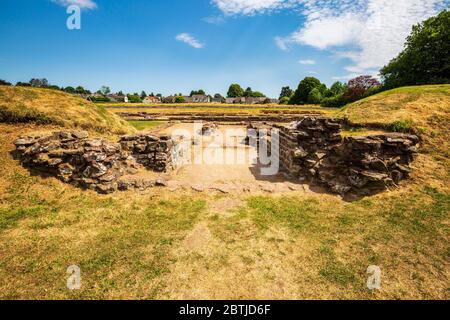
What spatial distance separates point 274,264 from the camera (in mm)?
4969

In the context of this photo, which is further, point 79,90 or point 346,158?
point 79,90

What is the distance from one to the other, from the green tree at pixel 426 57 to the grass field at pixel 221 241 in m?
19.3

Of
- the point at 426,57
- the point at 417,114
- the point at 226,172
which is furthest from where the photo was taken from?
the point at 426,57

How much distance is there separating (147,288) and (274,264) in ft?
8.74

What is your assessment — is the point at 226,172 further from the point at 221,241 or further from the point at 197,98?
the point at 197,98

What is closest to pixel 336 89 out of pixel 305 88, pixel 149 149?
pixel 305 88

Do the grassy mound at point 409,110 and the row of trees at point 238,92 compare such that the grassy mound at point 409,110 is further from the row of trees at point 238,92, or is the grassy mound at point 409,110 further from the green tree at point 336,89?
the row of trees at point 238,92

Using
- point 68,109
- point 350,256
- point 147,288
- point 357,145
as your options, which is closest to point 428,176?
point 357,145

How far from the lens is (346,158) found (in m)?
9.07

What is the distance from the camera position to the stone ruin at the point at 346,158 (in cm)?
820

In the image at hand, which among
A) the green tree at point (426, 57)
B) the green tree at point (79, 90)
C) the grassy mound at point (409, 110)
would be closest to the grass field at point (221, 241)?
the grassy mound at point (409, 110)

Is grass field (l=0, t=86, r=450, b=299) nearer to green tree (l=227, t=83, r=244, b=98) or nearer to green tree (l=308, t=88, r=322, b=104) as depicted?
green tree (l=308, t=88, r=322, b=104)

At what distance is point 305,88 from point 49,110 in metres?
71.8
